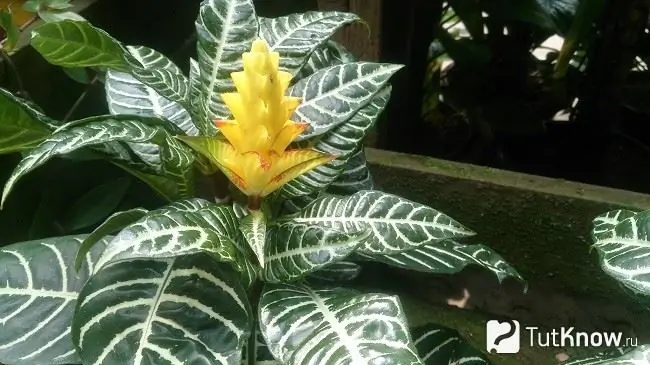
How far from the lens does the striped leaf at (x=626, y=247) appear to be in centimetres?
67

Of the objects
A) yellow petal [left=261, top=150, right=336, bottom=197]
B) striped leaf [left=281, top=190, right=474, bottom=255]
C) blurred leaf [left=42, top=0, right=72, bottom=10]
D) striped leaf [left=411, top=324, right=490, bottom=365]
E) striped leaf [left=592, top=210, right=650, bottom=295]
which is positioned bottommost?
striped leaf [left=411, top=324, right=490, bottom=365]

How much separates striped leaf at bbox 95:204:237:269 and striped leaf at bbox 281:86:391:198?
11 centimetres

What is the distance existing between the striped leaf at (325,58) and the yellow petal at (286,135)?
6.8 inches

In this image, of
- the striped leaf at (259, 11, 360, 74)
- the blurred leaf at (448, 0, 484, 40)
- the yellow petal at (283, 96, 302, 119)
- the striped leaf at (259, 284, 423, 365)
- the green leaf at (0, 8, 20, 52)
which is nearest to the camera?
the striped leaf at (259, 284, 423, 365)

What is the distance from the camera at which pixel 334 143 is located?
816 mm

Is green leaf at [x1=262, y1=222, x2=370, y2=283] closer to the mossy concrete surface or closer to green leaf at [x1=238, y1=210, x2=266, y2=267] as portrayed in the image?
green leaf at [x1=238, y1=210, x2=266, y2=267]

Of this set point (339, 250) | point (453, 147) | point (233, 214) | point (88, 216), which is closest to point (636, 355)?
point (339, 250)

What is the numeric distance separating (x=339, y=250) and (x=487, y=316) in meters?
0.64

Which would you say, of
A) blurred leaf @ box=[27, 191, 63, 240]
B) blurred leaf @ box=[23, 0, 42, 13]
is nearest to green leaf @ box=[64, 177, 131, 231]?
blurred leaf @ box=[27, 191, 63, 240]

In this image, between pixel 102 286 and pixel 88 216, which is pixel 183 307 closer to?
pixel 102 286

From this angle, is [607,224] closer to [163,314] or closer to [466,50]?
[163,314]

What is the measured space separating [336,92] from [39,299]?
349 millimetres

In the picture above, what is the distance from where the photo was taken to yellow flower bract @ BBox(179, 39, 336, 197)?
0.67 metres

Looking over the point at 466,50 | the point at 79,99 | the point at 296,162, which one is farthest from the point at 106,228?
the point at 466,50
